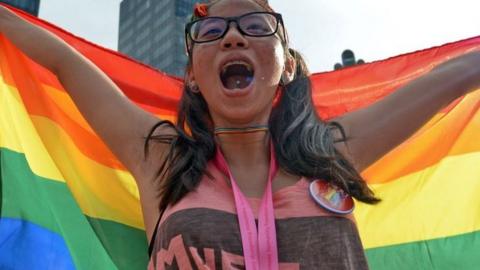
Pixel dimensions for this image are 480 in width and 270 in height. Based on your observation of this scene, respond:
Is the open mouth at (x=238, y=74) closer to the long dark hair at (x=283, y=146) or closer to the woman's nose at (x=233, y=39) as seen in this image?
the woman's nose at (x=233, y=39)

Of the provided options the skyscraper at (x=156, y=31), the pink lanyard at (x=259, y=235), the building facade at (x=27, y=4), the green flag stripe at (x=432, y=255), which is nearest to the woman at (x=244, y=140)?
the pink lanyard at (x=259, y=235)

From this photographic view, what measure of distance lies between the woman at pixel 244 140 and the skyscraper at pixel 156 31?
6546 centimetres

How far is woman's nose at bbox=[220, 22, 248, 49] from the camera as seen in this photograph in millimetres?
1870

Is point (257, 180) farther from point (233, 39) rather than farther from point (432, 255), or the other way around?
point (432, 255)

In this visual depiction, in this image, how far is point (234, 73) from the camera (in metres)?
1.89

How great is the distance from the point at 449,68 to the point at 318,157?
653mm

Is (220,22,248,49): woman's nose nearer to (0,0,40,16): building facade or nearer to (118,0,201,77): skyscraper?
(0,0,40,16): building facade

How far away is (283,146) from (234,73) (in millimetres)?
317

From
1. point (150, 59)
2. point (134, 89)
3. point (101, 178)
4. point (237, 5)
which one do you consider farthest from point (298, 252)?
point (150, 59)

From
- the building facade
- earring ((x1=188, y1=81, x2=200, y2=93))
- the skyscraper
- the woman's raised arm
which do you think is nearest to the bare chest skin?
the woman's raised arm

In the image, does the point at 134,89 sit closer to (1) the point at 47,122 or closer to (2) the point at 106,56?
(2) the point at 106,56

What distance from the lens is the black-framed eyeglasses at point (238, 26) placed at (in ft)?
6.22

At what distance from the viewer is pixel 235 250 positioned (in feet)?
4.90

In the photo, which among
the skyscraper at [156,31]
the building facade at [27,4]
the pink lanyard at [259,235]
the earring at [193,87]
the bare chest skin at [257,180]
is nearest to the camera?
the pink lanyard at [259,235]
